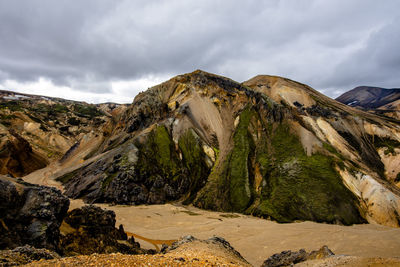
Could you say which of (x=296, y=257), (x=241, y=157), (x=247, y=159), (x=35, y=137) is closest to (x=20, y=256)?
(x=296, y=257)

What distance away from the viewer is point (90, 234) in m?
15.4

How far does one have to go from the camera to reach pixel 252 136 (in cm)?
5591

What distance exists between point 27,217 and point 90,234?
192 inches

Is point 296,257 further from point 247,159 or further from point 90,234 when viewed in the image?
point 247,159

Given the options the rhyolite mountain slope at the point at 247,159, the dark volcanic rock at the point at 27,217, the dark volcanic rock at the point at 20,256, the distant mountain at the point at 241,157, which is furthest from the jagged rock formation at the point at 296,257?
the rhyolite mountain slope at the point at 247,159

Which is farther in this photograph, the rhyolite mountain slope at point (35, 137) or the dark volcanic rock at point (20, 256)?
the rhyolite mountain slope at point (35, 137)

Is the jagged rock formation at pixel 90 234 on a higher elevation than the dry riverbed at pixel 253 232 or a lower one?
higher

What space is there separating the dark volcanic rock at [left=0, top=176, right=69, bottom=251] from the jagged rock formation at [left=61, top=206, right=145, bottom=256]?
175cm

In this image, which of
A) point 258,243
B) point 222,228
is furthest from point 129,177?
point 258,243

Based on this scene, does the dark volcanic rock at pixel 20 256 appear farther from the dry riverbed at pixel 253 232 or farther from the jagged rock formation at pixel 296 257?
the dry riverbed at pixel 253 232

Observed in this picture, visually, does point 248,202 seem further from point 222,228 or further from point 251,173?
point 222,228

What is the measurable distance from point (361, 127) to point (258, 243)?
2188 inches

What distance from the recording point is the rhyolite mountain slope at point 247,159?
120 ft

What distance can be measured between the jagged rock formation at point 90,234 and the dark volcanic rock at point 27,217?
175 centimetres
